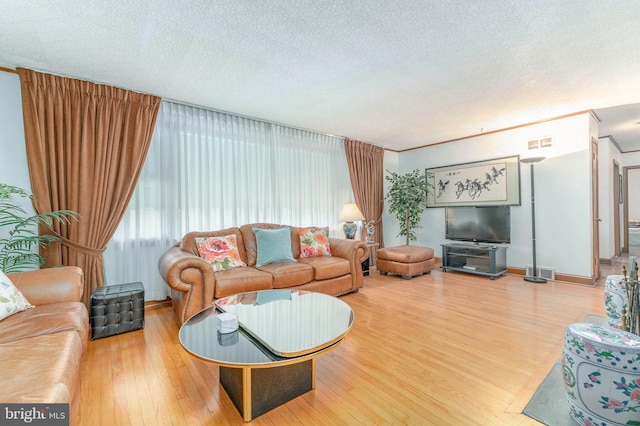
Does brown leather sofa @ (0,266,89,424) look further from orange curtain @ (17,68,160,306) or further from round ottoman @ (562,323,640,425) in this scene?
round ottoman @ (562,323,640,425)

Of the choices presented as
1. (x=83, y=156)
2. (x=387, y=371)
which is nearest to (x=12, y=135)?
(x=83, y=156)

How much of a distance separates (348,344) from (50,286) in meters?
2.26

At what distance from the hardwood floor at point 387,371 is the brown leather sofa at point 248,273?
0.42 m

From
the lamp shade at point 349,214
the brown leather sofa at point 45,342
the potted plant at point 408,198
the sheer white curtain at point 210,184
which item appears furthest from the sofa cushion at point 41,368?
the potted plant at point 408,198

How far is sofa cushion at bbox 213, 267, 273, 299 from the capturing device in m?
2.68

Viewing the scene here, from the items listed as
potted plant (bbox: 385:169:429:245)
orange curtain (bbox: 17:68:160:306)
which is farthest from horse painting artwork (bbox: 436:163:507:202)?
orange curtain (bbox: 17:68:160:306)

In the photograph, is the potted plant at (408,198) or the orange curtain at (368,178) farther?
the potted plant at (408,198)

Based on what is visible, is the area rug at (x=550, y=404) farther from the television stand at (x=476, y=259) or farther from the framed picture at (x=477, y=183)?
the framed picture at (x=477, y=183)

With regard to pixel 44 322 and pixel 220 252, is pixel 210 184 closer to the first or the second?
pixel 220 252

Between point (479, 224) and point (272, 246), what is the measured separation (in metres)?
3.60

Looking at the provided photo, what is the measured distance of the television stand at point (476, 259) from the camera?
4.38 metres

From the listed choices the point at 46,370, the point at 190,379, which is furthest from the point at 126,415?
the point at 46,370

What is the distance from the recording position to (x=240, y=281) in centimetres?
278

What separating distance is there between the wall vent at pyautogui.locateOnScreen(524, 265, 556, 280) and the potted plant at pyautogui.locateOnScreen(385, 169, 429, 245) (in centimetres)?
193
